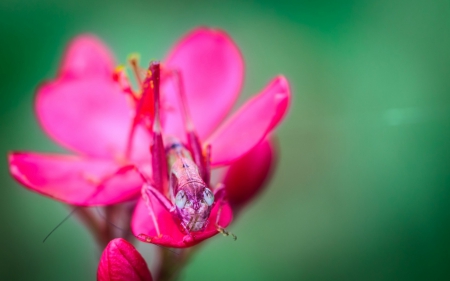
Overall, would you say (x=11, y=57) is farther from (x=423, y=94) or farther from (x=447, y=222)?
(x=447, y=222)

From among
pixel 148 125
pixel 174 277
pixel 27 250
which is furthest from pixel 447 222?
pixel 27 250

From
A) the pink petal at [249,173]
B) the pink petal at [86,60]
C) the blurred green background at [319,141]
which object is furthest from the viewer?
the blurred green background at [319,141]

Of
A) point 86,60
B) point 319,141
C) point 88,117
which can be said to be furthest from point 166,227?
point 319,141

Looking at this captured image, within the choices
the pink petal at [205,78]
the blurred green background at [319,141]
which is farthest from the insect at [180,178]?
the blurred green background at [319,141]

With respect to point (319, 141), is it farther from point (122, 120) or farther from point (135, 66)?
point (135, 66)

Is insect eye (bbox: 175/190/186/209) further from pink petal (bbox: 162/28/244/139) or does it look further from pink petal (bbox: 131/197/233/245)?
pink petal (bbox: 162/28/244/139)

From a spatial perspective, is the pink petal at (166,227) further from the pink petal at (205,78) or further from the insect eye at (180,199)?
the pink petal at (205,78)

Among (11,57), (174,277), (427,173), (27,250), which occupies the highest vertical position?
(11,57)
